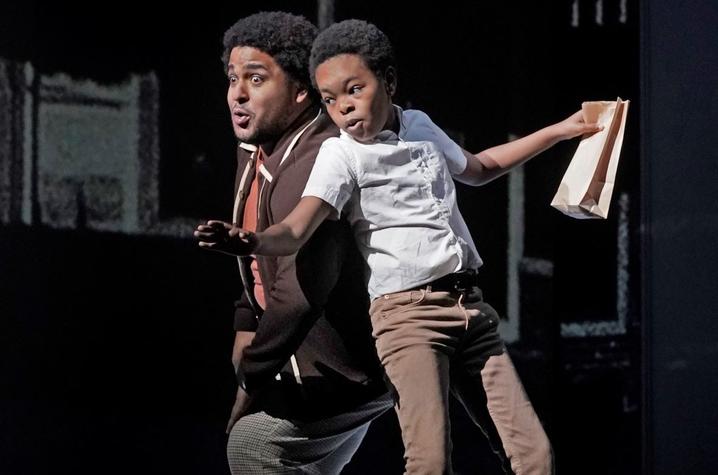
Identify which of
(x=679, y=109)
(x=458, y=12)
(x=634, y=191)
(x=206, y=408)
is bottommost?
(x=206, y=408)

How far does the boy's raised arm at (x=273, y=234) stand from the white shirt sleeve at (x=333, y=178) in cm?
2

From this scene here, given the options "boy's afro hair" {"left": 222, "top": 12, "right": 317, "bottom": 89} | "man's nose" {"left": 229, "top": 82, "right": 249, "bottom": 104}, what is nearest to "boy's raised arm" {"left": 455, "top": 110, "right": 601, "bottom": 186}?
"boy's afro hair" {"left": 222, "top": 12, "right": 317, "bottom": 89}

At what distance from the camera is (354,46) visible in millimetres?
3211

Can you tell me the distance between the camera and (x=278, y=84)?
3434 mm

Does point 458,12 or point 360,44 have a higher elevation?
point 458,12

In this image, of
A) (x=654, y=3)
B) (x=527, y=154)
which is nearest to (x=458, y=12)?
(x=654, y=3)

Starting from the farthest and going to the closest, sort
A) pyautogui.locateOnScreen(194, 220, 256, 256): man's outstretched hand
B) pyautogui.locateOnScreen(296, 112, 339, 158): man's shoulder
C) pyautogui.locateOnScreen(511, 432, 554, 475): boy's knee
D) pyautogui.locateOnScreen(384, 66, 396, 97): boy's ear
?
pyautogui.locateOnScreen(296, 112, 339, 158): man's shoulder, pyautogui.locateOnScreen(384, 66, 396, 97): boy's ear, pyautogui.locateOnScreen(511, 432, 554, 475): boy's knee, pyautogui.locateOnScreen(194, 220, 256, 256): man's outstretched hand

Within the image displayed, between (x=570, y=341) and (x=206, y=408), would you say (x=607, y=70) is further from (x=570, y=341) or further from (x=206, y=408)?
(x=206, y=408)

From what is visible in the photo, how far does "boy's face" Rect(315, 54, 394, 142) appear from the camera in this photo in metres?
3.19

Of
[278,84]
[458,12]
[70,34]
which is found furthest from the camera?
[458,12]

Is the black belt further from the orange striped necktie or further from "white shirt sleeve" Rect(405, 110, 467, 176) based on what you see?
the orange striped necktie

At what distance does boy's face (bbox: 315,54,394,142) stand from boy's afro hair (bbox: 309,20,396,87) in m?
0.01

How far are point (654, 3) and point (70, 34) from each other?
7.42ft

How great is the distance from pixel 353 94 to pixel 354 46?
0.12 metres
